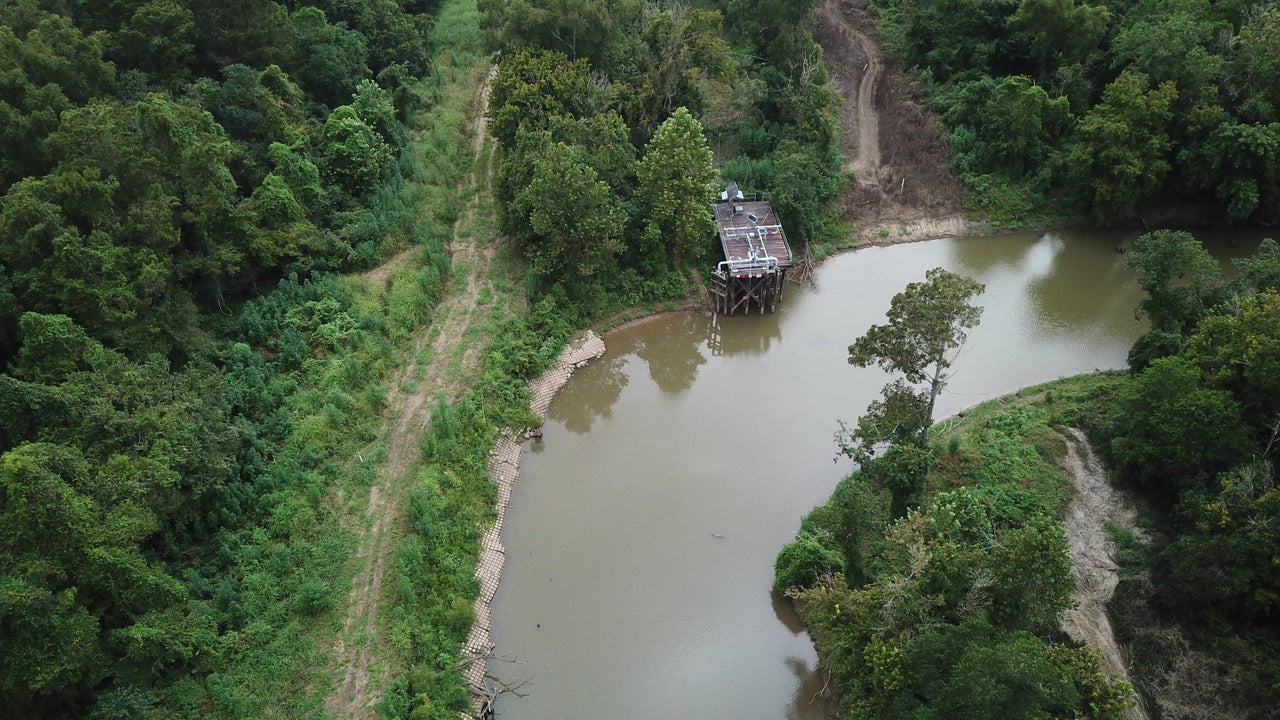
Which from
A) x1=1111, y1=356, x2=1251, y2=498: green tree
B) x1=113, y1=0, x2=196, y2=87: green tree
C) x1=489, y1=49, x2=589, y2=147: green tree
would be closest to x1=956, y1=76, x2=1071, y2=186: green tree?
x1=1111, y1=356, x2=1251, y2=498: green tree

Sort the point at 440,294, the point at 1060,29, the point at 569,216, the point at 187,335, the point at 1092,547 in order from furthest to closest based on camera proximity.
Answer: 1. the point at 1060,29
2. the point at 440,294
3. the point at 569,216
4. the point at 187,335
5. the point at 1092,547

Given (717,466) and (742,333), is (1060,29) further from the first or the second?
(717,466)

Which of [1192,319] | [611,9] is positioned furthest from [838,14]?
[1192,319]

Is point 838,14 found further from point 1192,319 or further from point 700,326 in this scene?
point 1192,319

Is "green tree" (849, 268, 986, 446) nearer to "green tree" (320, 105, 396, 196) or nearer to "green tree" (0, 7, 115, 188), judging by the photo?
"green tree" (320, 105, 396, 196)

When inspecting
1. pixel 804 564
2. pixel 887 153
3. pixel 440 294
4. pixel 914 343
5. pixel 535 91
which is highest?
pixel 535 91

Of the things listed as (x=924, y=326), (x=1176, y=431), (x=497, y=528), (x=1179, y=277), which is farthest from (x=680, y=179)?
(x=1176, y=431)
